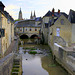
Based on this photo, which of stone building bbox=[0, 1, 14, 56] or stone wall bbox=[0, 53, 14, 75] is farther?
stone building bbox=[0, 1, 14, 56]

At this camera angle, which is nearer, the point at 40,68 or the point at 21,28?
the point at 40,68

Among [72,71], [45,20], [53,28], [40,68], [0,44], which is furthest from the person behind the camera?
[45,20]

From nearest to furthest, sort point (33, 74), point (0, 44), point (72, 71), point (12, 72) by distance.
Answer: point (12, 72) < point (72, 71) < point (33, 74) < point (0, 44)

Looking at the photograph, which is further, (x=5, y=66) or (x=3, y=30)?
(x=3, y=30)

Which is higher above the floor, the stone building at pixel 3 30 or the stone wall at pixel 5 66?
the stone building at pixel 3 30

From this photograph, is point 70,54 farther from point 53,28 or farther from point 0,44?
point 53,28

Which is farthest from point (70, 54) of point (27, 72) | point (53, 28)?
point (53, 28)

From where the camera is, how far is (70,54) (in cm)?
1331

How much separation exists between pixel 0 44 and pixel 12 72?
5043 millimetres

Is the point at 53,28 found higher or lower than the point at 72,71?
higher

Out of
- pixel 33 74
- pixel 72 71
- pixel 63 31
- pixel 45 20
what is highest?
pixel 45 20

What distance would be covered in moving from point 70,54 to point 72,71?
2.28 m

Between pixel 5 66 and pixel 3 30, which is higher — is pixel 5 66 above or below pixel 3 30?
below

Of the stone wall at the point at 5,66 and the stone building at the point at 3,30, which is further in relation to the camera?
the stone building at the point at 3,30
